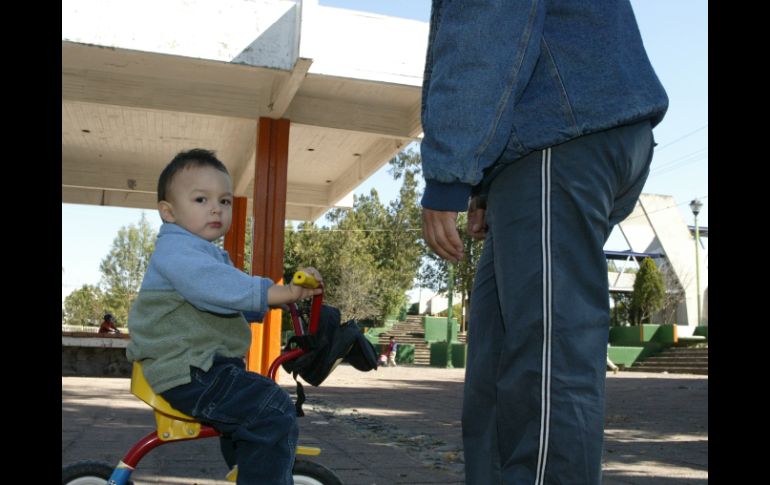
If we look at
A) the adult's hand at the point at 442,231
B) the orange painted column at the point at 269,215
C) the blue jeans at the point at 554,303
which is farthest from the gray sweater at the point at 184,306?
the orange painted column at the point at 269,215

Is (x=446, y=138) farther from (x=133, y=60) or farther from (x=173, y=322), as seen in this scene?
(x=133, y=60)

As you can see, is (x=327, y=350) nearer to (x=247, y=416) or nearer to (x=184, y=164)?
(x=247, y=416)

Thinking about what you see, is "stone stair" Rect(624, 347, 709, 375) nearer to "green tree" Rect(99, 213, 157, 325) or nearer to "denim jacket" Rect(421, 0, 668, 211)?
"denim jacket" Rect(421, 0, 668, 211)

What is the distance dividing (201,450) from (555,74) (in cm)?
357

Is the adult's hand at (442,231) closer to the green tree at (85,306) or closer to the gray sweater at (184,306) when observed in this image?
the gray sweater at (184,306)

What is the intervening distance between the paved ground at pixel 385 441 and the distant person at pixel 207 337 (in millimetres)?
1471

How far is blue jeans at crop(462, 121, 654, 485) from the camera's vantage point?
172cm

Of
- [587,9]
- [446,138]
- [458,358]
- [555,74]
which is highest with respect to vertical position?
[587,9]

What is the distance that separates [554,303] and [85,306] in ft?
207

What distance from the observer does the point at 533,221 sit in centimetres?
181

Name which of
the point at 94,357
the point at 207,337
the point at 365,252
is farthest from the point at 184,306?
the point at 365,252

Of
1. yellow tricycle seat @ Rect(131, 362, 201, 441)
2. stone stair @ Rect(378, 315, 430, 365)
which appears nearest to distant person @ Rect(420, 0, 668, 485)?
yellow tricycle seat @ Rect(131, 362, 201, 441)

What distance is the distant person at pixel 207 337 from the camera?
227cm
